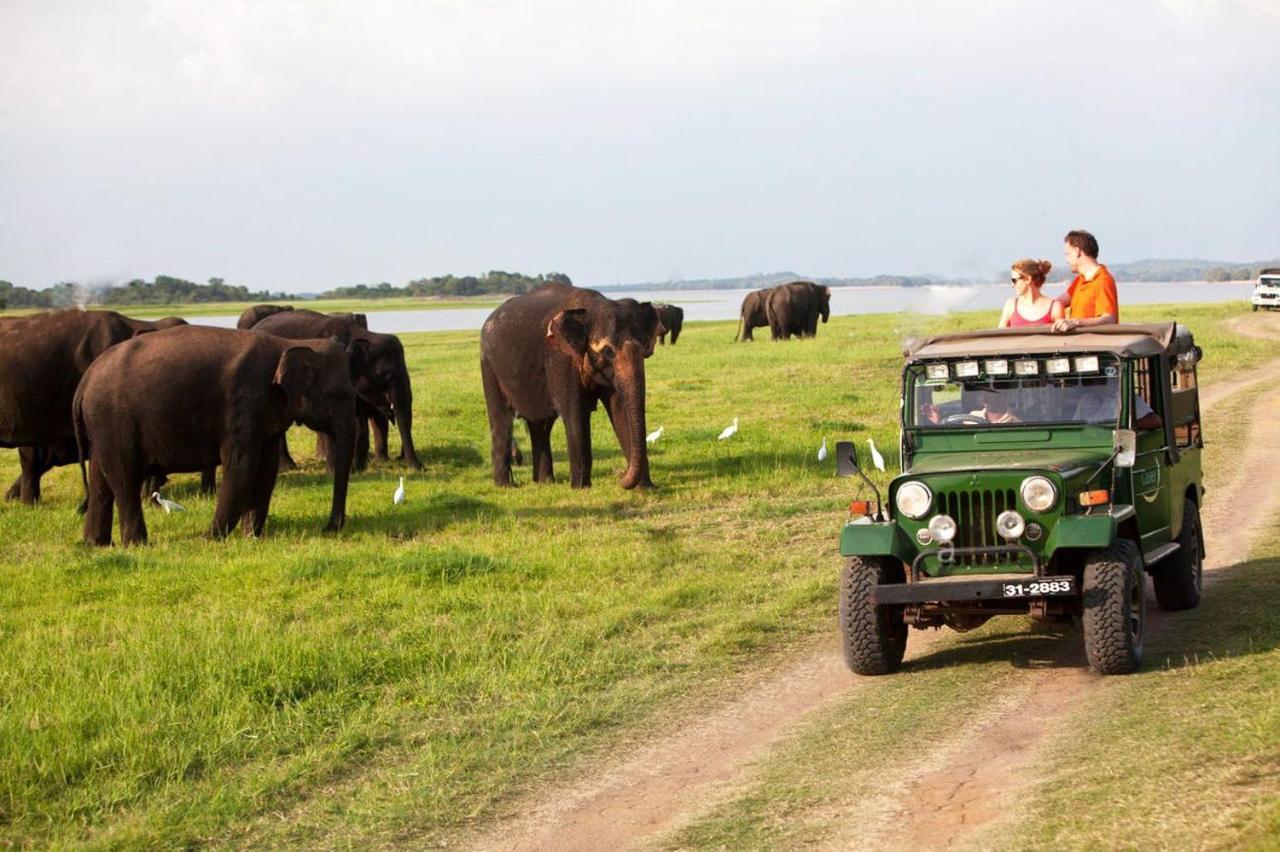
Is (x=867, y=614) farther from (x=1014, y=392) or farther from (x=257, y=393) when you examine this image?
(x=257, y=393)

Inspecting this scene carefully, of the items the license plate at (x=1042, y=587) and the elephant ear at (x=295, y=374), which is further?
the elephant ear at (x=295, y=374)

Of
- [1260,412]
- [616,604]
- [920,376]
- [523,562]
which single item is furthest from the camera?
[1260,412]

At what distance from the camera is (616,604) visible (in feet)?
38.5

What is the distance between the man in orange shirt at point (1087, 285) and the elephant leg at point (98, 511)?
9.23 meters

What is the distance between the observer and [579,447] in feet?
60.4

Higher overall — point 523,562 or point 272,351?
point 272,351

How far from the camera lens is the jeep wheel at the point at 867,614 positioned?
9094 millimetres

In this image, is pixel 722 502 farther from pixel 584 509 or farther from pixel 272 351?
pixel 272 351

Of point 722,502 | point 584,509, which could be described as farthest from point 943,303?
point 584,509

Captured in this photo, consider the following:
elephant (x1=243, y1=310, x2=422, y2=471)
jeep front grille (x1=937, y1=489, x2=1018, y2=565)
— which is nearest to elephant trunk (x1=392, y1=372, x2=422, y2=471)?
elephant (x1=243, y1=310, x2=422, y2=471)

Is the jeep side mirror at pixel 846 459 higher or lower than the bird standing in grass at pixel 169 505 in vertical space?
higher

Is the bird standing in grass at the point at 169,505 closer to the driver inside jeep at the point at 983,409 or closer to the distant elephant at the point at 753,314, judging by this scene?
the driver inside jeep at the point at 983,409

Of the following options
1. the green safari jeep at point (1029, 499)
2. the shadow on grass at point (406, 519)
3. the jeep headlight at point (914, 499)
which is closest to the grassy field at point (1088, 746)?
the green safari jeep at point (1029, 499)

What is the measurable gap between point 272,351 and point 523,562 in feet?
13.3
